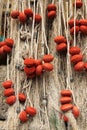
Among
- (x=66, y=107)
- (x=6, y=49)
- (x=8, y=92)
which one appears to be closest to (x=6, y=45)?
(x=6, y=49)

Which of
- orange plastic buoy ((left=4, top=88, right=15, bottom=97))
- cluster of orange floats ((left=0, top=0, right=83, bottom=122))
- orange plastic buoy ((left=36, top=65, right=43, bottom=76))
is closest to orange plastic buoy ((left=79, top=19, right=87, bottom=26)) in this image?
cluster of orange floats ((left=0, top=0, right=83, bottom=122))

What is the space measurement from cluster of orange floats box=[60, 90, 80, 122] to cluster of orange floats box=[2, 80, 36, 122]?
16cm

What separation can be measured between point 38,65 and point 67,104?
0.87 ft

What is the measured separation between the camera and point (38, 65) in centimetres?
224

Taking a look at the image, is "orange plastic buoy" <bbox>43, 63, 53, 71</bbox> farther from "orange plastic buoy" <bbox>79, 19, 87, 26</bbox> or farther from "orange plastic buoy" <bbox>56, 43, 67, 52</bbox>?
"orange plastic buoy" <bbox>79, 19, 87, 26</bbox>

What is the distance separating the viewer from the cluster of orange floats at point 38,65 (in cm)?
222

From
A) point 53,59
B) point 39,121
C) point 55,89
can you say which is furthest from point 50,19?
point 39,121

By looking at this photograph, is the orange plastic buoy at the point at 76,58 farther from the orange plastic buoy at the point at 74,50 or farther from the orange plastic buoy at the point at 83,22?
the orange plastic buoy at the point at 83,22

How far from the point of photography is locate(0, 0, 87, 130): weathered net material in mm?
2254

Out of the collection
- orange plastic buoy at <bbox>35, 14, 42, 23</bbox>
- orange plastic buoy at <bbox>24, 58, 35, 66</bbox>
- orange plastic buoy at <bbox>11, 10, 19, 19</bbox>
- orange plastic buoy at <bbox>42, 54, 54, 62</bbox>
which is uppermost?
orange plastic buoy at <bbox>11, 10, 19, 19</bbox>

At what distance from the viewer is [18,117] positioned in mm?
2254

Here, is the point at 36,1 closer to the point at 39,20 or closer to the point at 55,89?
the point at 39,20

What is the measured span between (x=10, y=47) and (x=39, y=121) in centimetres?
47

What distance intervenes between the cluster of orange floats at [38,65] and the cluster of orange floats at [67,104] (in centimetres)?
16
